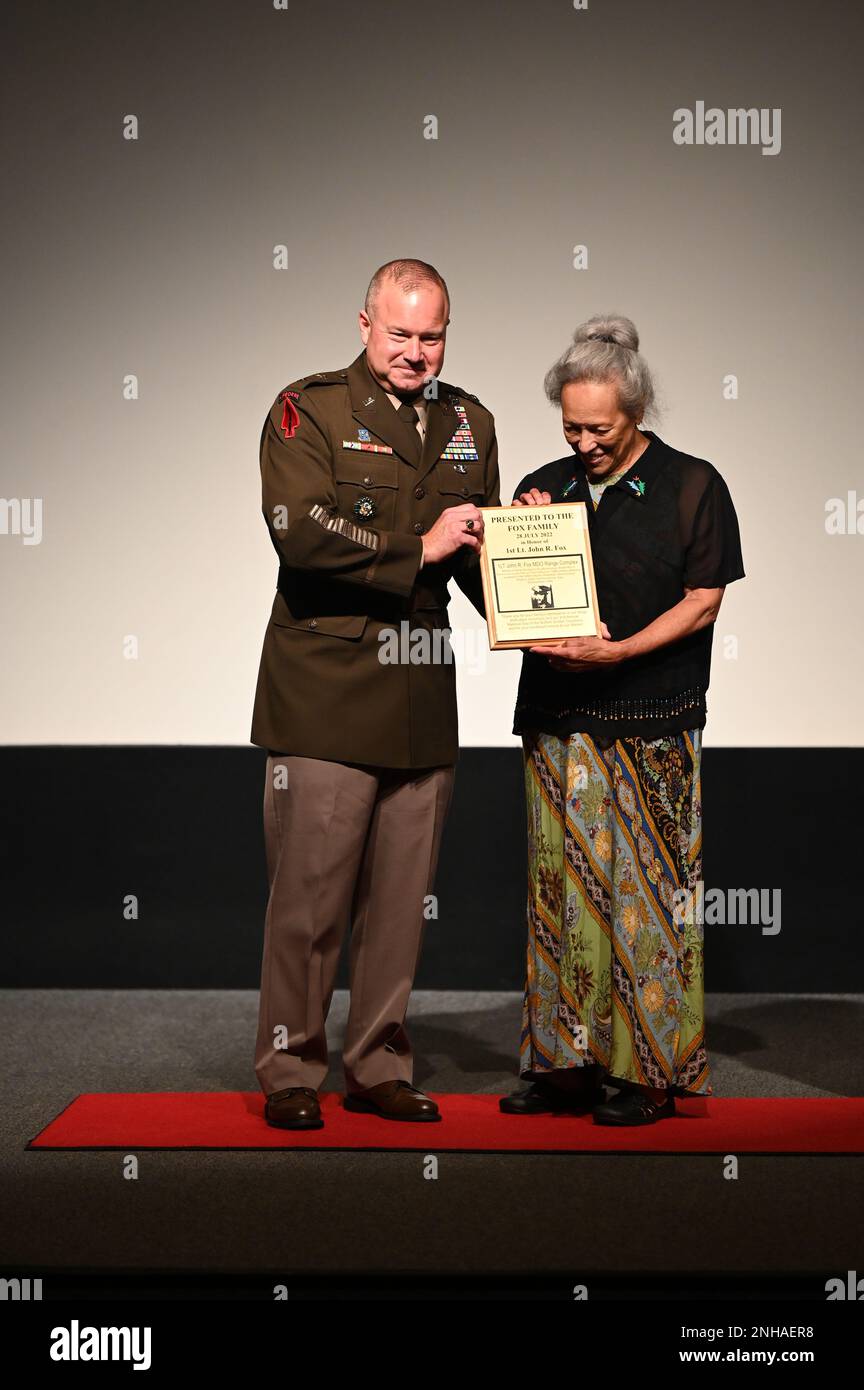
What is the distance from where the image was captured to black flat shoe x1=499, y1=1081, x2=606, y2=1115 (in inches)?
124

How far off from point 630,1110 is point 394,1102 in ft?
1.52

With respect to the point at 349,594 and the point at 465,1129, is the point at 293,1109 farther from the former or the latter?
the point at 349,594

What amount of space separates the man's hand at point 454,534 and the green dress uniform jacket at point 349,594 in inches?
1.2

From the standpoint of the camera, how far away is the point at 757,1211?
260 centimetres

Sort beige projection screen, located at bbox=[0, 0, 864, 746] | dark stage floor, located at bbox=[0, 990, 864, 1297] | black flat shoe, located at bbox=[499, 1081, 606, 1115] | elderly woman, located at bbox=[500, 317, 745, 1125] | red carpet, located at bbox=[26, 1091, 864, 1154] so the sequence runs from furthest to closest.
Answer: beige projection screen, located at bbox=[0, 0, 864, 746] < black flat shoe, located at bbox=[499, 1081, 606, 1115] < elderly woman, located at bbox=[500, 317, 745, 1125] < red carpet, located at bbox=[26, 1091, 864, 1154] < dark stage floor, located at bbox=[0, 990, 864, 1297]

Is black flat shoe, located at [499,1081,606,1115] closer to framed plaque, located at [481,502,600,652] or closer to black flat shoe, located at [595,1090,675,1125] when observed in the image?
black flat shoe, located at [595,1090,675,1125]

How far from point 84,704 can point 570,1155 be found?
2211mm

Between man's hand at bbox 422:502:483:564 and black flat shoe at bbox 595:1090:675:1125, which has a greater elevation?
man's hand at bbox 422:502:483:564

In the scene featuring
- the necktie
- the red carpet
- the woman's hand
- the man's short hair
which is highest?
the man's short hair

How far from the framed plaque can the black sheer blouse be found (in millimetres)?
117

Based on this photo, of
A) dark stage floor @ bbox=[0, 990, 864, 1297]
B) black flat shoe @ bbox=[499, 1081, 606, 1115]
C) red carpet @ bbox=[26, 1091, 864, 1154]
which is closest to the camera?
dark stage floor @ bbox=[0, 990, 864, 1297]

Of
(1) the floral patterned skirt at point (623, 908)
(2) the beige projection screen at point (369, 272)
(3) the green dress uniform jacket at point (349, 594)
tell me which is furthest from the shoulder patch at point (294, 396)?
Answer: (2) the beige projection screen at point (369, 272)

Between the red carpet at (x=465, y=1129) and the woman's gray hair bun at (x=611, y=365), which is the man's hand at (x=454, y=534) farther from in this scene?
the red carpet at (x=465, y=1129)

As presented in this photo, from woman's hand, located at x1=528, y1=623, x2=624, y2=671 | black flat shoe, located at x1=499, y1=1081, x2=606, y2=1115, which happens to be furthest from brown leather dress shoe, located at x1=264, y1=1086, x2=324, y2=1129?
woman's hand, located at x1=528, y1=623, x2=624, y2=671
